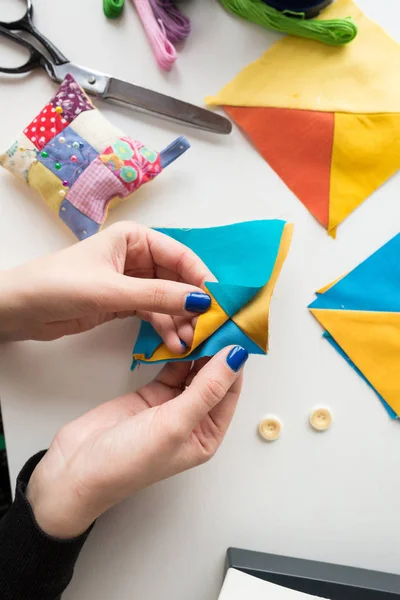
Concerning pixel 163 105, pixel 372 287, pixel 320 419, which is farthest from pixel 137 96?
pixel 320 419

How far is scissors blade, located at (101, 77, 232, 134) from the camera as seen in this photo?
832mm

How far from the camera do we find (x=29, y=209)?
0.85 metres

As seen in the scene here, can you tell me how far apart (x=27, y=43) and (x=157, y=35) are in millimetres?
200

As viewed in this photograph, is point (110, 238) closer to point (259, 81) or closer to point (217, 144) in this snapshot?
point (217, 144)

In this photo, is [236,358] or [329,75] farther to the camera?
[329,75]

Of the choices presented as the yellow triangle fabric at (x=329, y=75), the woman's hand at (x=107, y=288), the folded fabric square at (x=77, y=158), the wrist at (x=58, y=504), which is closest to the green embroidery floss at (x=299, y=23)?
the yellow triangle fabric at (x=329, y=75)

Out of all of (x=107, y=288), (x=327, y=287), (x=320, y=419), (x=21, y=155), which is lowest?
(x=320, y=419)

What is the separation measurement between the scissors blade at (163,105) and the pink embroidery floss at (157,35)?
2.3 inches

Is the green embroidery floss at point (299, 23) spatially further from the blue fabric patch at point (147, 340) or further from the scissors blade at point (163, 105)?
the blue fabric patch at point (147, 340)

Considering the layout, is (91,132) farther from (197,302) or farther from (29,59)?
(197,302)

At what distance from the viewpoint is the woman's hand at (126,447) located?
25.5 inches

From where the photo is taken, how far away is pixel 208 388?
649mm

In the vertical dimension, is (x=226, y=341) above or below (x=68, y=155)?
below

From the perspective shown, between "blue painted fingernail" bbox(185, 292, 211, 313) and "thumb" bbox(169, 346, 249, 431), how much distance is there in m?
0.06
